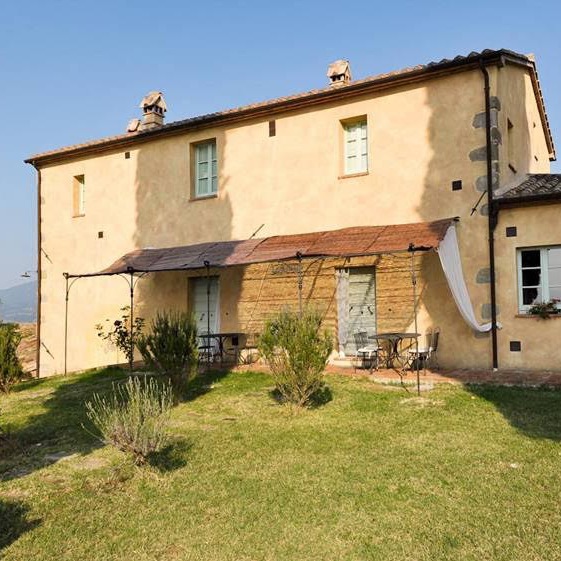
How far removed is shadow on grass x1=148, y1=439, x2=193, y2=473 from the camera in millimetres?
5363

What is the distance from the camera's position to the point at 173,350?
8.52 meters

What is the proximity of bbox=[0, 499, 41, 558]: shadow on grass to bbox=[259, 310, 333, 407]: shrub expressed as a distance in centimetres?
392

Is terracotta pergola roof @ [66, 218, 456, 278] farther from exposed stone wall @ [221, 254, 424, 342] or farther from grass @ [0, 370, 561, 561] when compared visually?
grass @ [0, 370, 561, 561]

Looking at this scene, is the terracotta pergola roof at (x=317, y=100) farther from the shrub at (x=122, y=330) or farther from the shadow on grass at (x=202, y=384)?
the shadow on grass at (x=202, y=384)

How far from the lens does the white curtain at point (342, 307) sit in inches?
457

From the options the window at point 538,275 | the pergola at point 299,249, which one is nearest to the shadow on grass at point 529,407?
the pergola at point 299,249

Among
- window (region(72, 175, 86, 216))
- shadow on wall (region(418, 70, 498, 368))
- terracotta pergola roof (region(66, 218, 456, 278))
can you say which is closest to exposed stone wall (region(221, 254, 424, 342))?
shadow on wall (region(418, 70, 498, 368))

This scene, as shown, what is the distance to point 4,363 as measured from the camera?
11930mm

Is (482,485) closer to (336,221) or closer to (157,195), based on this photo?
(336,221)

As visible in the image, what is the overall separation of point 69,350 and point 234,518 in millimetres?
12807

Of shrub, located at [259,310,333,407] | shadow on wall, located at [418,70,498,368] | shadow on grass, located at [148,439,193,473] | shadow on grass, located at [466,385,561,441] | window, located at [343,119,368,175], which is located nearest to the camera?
shadow on grass, located at [148,439,193,473]

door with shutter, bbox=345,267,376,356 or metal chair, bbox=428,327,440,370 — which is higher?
door with shutter, bbox=345,267,376,356

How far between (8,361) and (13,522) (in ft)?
28.8

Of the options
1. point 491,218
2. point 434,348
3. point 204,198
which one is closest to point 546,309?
point 491,218
